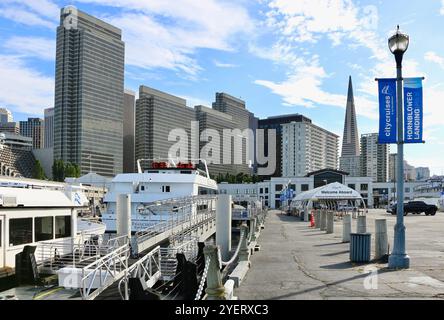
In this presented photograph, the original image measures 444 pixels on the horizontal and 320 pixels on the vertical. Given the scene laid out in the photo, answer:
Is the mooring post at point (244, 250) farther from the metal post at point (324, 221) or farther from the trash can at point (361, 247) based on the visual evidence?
the metal post at point (324, 221)

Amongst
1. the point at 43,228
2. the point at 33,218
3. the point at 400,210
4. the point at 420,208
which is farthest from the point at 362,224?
the point at 420,208

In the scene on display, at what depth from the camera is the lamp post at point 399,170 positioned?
12.1m

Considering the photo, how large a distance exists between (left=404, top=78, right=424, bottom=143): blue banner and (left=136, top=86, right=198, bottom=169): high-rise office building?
101838 mm

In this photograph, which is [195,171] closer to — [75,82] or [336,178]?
[336,178]

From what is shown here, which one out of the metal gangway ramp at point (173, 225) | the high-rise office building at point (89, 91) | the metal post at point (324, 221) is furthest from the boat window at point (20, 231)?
the high-rise office building at point (89, 91)

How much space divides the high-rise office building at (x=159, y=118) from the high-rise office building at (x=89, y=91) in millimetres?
15607

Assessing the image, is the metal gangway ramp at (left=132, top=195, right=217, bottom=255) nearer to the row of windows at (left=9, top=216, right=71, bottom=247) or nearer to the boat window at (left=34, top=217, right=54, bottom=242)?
the row of windows at (left=9, top=216, right=71, bottom=247)

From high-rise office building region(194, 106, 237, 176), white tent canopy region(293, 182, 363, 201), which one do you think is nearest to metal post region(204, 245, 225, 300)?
white tent canopy region(293, 182, 363, 201)

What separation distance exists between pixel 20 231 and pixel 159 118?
108m

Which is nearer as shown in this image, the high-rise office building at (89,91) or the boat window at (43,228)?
the boat window at (43,228)
